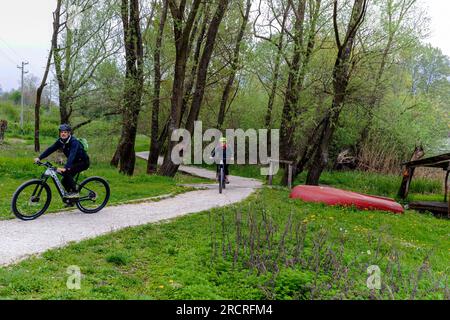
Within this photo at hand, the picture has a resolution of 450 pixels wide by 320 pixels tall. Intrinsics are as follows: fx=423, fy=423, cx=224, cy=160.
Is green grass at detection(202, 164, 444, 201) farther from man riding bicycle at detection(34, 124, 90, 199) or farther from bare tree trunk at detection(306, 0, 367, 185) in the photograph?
man riding bicycle at detection(34, 124, 90, 199)

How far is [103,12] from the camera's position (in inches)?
802

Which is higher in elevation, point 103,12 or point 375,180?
point 103,12

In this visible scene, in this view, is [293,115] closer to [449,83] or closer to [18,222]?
[18,222]

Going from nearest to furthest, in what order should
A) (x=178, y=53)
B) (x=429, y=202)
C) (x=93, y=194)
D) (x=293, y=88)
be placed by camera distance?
(x=93, y=194), (x=178, y=53), (x=429, y=202), (x=293, y=88)

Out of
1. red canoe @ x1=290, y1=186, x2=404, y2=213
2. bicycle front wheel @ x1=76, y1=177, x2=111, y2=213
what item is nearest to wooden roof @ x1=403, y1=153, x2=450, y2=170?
red canoe @ x1=290, y1=186, x2=404, y2=213

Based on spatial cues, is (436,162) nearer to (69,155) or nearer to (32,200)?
(69,155)

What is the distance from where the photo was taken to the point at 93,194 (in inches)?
362

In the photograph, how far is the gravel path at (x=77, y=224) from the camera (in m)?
6.26

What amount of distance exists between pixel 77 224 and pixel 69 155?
57.8 inches

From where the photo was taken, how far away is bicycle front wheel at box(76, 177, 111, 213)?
909cm

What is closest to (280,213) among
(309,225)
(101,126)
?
(309,225)

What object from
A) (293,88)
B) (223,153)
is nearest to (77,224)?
(223,153)

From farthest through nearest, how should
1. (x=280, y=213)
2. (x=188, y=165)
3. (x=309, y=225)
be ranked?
(x=188, y=165), (x=280, y=213), (x=309, y=225)

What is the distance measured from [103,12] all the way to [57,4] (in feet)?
8.37
